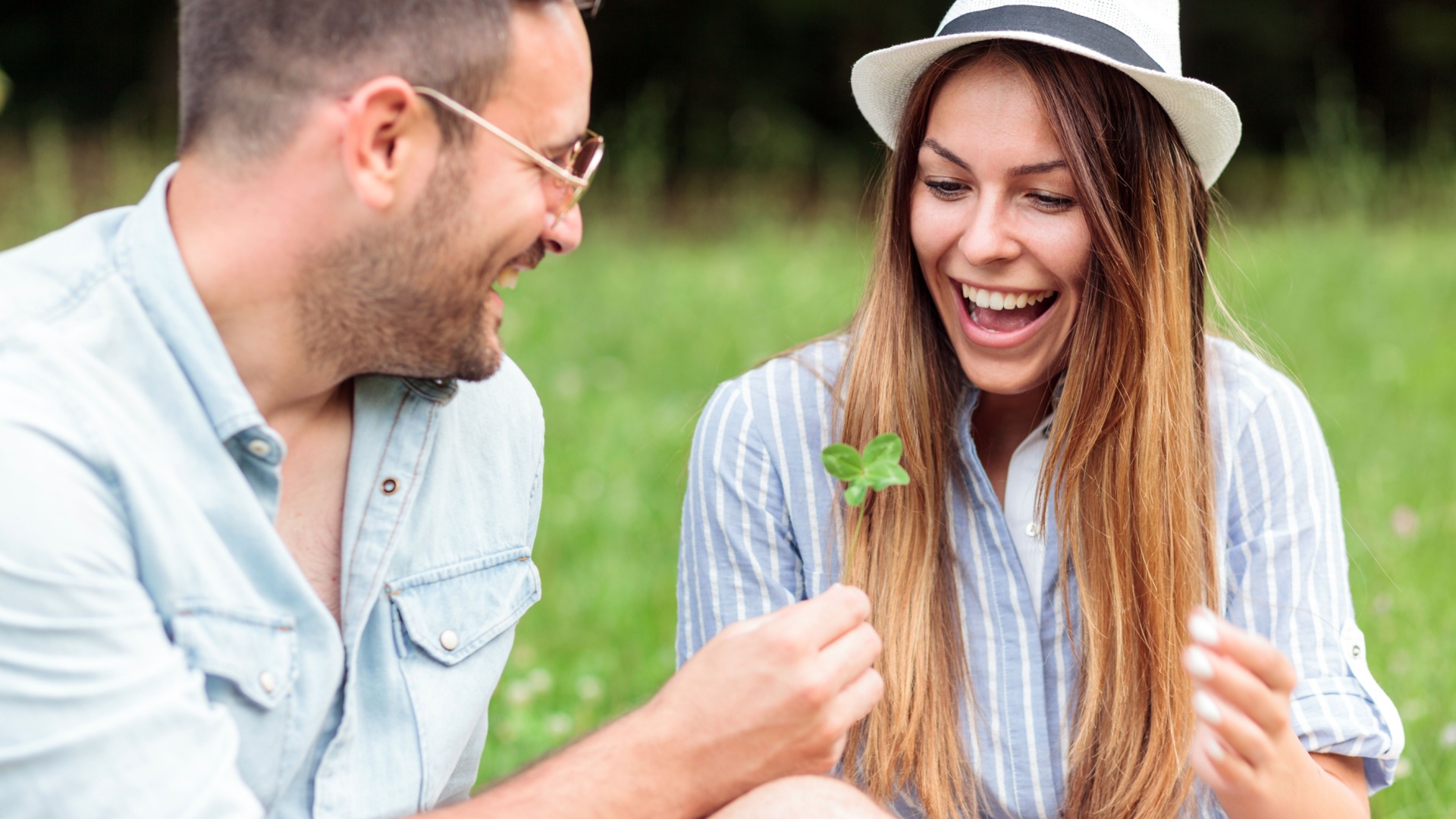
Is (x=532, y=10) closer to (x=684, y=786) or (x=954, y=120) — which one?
(x=954, y=120)

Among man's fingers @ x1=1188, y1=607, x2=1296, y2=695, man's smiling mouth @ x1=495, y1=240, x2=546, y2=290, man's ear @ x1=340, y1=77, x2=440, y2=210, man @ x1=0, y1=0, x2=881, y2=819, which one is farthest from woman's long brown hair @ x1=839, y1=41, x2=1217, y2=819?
man's ear @ x1=340, y1=77, x2=440, y2=210

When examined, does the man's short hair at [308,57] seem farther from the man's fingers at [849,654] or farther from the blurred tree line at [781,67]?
the blurred tree line at [781,67]

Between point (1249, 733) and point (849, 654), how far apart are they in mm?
508

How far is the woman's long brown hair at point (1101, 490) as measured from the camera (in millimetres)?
2191

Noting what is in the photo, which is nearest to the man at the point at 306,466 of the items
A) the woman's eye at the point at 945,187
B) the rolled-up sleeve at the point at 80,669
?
the rolled-up sleeve at the point at 80,669

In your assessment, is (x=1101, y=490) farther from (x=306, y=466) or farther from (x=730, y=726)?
(x=306, y=466)

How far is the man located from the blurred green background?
4.01ft

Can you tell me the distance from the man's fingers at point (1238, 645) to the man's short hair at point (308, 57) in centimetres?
110

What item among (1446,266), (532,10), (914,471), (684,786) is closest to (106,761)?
(684,786)

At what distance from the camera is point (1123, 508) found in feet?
7.38

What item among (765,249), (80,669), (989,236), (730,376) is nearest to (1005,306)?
(989,236)

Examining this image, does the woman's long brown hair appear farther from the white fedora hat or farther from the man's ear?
the man's ear

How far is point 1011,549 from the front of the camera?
7.64 ft

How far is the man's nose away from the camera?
6.25 ft
